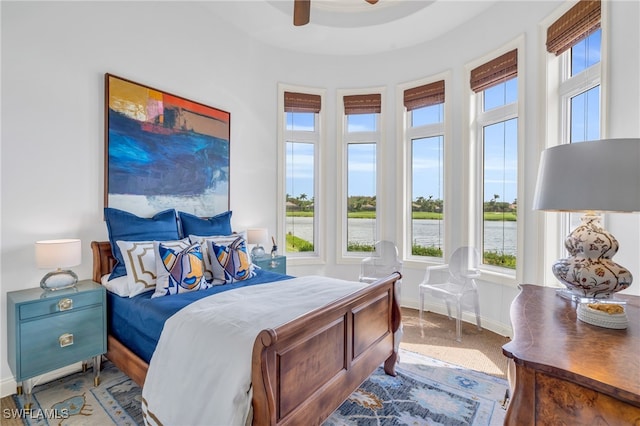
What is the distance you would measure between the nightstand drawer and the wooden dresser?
8.31 feet

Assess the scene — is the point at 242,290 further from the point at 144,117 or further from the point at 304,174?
the point at 304,174

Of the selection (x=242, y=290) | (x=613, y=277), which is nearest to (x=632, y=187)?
(x=613, y=277)

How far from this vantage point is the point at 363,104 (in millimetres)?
4328

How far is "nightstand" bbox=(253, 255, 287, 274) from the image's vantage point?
3506 millimetres

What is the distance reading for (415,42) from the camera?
3986 millimetres

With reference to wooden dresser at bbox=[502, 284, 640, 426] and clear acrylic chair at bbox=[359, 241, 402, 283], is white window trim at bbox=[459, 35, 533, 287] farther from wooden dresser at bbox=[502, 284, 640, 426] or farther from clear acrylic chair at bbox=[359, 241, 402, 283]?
wooden dresser at bbox=[502, 284, 640, 426]

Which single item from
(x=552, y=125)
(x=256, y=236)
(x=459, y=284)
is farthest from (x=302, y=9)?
(x=459, y=284)

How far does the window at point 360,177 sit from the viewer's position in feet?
14.5

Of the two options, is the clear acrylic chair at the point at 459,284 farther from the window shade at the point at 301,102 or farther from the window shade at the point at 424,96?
the window shade at the point at 301,102

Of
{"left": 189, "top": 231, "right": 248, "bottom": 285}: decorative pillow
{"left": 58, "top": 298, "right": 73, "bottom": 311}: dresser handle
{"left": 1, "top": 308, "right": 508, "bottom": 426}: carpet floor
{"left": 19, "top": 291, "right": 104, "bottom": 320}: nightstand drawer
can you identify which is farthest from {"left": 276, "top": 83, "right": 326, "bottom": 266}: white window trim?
{"left": 58, "top": 298, "right": 73, "bottom": 311}: dresser handle

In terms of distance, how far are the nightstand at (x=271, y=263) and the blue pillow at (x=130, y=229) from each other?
0.99m

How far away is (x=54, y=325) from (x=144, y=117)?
187 centimetres

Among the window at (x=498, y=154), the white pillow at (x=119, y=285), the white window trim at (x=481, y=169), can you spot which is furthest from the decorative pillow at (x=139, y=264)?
the window at (x=498, y=154)

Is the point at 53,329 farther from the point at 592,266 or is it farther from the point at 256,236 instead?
the point at 592,266
